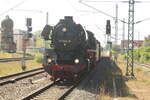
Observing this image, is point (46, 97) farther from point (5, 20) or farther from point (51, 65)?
point (5, 20)

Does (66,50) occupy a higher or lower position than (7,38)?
lower

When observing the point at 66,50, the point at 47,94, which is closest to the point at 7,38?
the point at 66,50

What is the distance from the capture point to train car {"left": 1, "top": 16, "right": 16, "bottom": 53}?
76.8m

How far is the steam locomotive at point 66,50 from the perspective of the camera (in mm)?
18562

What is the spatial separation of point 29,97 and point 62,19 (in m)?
8.31

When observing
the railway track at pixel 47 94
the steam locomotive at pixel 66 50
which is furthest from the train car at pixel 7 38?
the railway track at pixel 47 94

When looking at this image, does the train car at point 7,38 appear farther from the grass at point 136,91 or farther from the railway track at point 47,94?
the railway track at point 47,94

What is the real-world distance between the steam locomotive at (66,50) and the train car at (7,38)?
57.0 meters

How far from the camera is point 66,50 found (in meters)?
19.4

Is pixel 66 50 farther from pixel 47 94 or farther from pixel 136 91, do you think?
pixel 47 94

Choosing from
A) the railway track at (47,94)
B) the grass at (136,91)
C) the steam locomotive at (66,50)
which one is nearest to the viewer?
the railway track at (47,94)

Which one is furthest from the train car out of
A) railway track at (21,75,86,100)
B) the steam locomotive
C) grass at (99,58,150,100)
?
railway track at (21,75,86,100)

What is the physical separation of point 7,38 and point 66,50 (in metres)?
60.2

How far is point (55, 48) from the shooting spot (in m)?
19.7
